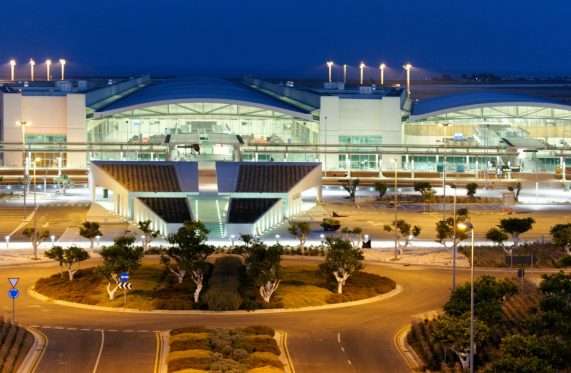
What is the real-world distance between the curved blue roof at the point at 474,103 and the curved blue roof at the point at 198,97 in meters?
12.8

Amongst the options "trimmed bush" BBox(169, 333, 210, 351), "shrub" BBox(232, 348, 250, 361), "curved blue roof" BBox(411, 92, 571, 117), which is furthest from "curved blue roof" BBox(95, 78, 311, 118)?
"shrub" BBox(232, 348, 250, 361)

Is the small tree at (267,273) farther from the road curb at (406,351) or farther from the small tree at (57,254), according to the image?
the small tree at (57,254)

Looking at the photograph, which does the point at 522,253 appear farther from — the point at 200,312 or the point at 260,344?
the point at 260,344

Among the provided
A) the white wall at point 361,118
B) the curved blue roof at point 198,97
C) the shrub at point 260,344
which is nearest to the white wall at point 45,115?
the curved blue roof at point 198,97

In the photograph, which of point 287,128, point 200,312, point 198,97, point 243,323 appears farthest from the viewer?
point 287,128

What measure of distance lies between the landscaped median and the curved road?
67 centimetres

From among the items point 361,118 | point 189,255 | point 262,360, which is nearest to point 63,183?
point 361,118

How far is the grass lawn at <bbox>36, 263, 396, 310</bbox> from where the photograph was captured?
44.4 m

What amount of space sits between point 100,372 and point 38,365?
7.18 ft

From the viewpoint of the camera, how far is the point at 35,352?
36.2 metres

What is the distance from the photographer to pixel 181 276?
160 ft

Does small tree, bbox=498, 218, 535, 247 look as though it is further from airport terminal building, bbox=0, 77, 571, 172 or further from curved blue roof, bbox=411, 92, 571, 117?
curved blue roof, bbox=411, 92, 571, 117

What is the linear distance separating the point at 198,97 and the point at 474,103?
25.9 meters

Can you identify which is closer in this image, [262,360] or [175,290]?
[262,360]
